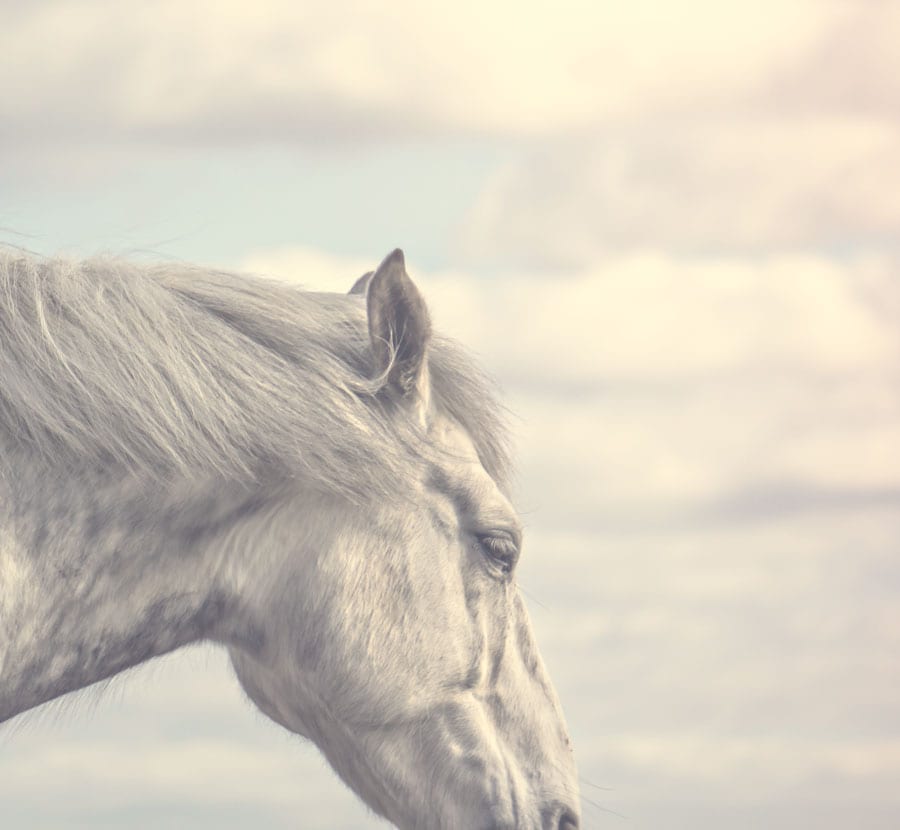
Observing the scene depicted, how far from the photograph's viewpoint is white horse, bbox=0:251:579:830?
377 cm

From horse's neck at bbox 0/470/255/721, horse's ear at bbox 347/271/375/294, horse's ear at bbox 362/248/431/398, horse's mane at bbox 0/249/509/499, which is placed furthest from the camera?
horse's ear at bbox 347/271/375/294

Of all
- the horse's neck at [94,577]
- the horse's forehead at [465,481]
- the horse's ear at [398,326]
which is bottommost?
the horse's neck at [94,577]

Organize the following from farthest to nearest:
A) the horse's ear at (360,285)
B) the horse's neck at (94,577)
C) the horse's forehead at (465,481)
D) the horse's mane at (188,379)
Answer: the horse's ear at (360,285), the horse's forehead at (465,481), the horse's mane at (188,379), the horse's neck at (94,577)

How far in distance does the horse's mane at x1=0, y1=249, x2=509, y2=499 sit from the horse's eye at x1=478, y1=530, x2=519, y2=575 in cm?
36

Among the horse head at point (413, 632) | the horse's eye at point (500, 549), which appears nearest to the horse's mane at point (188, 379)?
the horse head at point (413, 632)

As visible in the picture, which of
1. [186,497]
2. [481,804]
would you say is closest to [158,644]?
[186,497]

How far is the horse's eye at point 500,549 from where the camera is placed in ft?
14.0

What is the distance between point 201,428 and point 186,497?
0.67 ft

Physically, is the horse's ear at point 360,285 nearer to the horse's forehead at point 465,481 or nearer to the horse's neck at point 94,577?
the horse's forehead at point 465,481

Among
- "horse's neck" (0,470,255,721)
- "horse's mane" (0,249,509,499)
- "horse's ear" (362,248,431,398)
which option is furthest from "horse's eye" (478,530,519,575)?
"horse's neck" (0,470,255,721)

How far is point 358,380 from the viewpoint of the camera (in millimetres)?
4125

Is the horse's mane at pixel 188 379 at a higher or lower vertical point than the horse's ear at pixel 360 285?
lower

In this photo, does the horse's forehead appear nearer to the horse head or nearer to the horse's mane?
the horse head

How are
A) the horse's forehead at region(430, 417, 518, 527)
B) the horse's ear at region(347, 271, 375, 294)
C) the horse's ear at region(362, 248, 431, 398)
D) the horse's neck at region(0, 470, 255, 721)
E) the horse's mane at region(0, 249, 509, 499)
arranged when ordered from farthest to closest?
the horse's ear at region(347, 271, 375, 294)
the horse's forehead at region(430, 417, 518, 527)
the horse's ear at region(362, 248, 431, 398)
the horse's mane at region(0, 249, 509, 499)
the horse's neck at region(0, 470, 255, 721)
